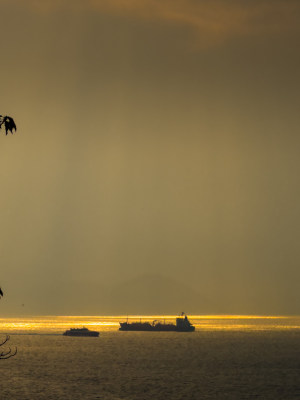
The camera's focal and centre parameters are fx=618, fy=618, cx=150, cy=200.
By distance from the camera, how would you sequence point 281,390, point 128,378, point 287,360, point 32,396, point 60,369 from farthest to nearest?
1. point 287,360
2. point 60,369
3. point 128,378
4. point 281,390
5. point 32,396

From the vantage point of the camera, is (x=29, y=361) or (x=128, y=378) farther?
(x=29, y=361)

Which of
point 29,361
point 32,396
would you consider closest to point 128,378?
point 32,396

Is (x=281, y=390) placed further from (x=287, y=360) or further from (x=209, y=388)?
(x=287, y=360)

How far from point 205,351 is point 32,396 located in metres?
83.4

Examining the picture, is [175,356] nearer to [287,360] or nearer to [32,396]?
[287,360]

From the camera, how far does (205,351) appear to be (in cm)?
15088

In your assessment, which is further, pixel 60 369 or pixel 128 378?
pixel 60 369

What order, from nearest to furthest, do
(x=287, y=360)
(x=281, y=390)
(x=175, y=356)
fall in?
1. (x=281, y=390)
2. (x=287, y=360)
3. (x=175, y=356)

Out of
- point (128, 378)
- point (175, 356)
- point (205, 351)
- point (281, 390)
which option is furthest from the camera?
point (205, 351)

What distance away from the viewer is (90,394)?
76.2m

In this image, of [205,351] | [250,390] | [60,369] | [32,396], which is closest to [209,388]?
[250,390]

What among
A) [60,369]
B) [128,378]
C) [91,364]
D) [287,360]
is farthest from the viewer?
[287,360]

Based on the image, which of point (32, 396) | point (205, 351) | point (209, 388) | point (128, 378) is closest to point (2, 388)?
point (32, 396)

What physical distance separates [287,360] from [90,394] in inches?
2416
